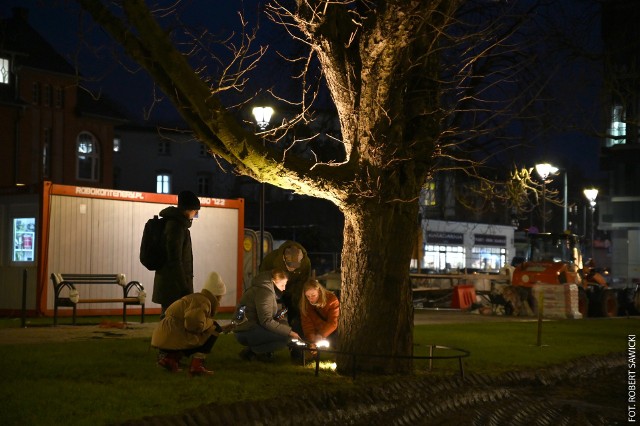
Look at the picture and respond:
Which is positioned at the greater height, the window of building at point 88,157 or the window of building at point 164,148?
the window of building at point 164,148

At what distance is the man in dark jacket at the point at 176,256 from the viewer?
36.9 ft

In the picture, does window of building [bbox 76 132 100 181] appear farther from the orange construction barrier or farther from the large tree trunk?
the large tree trunk

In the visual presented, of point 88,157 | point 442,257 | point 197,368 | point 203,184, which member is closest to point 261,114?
point 197,368

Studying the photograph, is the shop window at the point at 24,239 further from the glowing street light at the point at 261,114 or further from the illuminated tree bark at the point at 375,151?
the illuminated tree bark at the point at 375,151

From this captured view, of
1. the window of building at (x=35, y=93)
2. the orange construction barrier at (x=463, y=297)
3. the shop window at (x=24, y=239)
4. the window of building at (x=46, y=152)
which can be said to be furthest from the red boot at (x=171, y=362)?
the window of building at (x=35, y=93)

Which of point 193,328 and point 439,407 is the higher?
point 193,328

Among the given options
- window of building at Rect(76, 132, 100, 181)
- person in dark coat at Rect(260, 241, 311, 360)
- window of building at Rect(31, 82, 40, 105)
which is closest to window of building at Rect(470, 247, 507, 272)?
window of building at Rect(76, 132, 100, 181)

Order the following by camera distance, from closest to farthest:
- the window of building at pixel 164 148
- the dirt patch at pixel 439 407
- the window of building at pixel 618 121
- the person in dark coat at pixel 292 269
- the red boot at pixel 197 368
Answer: the dirt patch at pixel 439 407
the red boot at pixel 197 368
the person in dark coat at pixel 292 269
the window of building at pixel 618 121
the window of building at pixel 164 148

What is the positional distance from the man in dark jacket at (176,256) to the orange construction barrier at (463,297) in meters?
19.4

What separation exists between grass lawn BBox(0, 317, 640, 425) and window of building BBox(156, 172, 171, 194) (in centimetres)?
5646

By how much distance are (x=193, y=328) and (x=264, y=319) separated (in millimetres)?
1440

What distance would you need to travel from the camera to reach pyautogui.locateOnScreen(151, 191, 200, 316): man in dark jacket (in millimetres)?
11242

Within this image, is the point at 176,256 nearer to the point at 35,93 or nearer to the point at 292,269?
the point at 292,269

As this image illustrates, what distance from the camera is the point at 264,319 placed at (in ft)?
36.5
